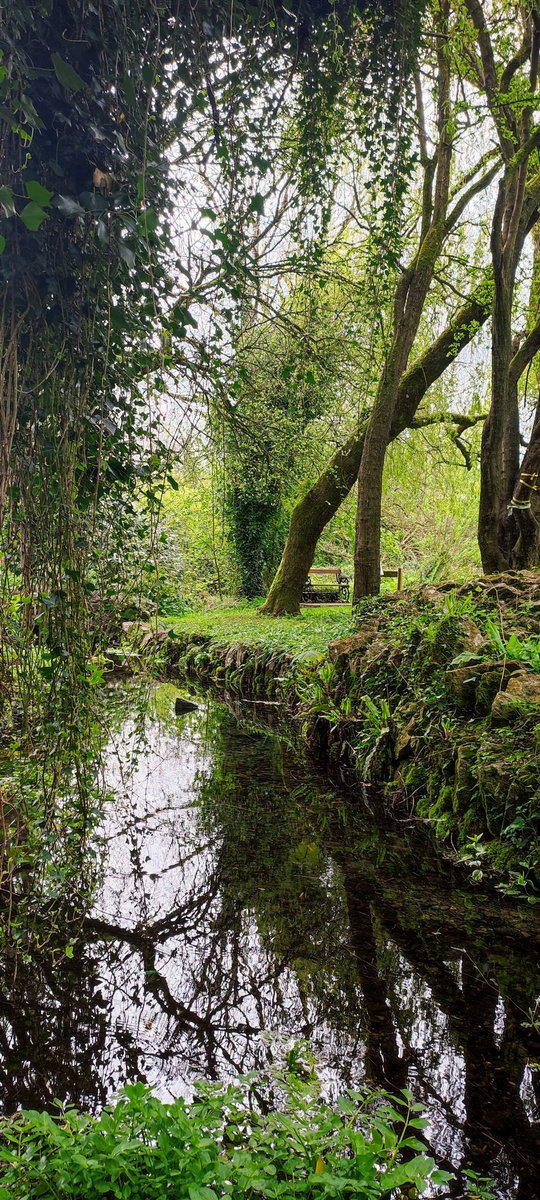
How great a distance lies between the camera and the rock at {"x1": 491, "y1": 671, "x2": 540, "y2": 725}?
193 inches

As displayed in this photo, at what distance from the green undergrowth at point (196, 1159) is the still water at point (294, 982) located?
15.3 inches

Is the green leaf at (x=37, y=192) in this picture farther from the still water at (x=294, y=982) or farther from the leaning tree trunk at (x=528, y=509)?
the leaning tree trunk at (x=528, y=509)

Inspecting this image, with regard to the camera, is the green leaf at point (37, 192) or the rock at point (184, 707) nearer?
the green leaf at point (37, 192)

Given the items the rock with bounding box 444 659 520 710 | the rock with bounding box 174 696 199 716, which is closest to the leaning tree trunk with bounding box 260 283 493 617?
the rock with bounding box 174 696 199 716

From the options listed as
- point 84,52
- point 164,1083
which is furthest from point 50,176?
point 164,1083

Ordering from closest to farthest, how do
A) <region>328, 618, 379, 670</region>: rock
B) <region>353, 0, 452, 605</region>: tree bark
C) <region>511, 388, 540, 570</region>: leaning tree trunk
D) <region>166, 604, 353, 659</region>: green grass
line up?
<region>328, 618, 379, 670</region>: rock
<region>511, 388, 540, 570</region>: leaning tree trunk
<region>353, 0, 452, 605</region>: tree bark
<region>166, 604, 353, 659</region>: green grass

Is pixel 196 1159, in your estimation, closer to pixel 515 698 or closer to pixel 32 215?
pixel 32 215

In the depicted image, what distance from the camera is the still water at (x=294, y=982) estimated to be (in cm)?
260

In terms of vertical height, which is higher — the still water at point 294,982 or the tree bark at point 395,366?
the tree bark at point 395,366

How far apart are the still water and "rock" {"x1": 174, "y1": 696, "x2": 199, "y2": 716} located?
4313 millimetres

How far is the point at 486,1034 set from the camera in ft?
9.59

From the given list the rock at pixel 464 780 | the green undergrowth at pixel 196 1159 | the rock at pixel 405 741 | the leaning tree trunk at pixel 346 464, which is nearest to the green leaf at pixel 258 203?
the green undergrowth at pixel 196 1159

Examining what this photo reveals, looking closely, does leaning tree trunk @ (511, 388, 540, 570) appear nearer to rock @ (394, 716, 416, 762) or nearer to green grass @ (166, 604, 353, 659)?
green grass @ (166, 604, 353, 659)

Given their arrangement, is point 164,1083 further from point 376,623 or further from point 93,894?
point 376,623
